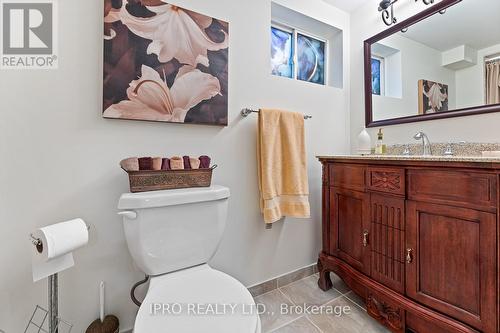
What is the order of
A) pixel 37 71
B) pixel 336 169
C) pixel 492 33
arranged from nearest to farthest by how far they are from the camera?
pixel 37 71 < pixel 492 33 < pixel 336 169

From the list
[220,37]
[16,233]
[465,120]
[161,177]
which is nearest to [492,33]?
[465,120]

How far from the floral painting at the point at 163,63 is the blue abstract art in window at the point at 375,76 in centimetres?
122

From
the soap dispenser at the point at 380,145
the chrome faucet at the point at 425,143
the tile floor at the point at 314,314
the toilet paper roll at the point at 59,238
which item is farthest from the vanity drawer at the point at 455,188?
the toilet paper roll at the point at 59,238

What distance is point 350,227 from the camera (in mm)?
1396

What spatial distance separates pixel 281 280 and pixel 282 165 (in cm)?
Answer: 85

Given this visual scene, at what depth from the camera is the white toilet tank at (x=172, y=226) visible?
90cm

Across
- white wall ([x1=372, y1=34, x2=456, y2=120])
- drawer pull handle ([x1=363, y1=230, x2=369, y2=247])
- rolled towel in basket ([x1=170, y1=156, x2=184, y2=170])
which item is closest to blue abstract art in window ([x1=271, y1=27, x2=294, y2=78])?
white wall ([x1=372, y1=34, x2=456, y2=120])

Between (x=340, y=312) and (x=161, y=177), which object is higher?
(x=161, y=177)

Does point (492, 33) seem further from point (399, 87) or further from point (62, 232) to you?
point (62, 232)

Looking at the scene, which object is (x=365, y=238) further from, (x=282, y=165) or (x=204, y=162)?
(x=204, y=162)

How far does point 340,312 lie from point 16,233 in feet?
5.61

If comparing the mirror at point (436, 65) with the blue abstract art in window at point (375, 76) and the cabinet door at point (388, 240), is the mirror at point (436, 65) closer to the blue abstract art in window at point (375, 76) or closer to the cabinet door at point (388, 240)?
the blue abstract art in window at point (375, 76)

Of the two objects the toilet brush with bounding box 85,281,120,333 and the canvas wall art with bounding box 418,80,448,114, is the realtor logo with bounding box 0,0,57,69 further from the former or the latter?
the canvas wall art with bounding box 418,80,448,114

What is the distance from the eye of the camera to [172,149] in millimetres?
1229
